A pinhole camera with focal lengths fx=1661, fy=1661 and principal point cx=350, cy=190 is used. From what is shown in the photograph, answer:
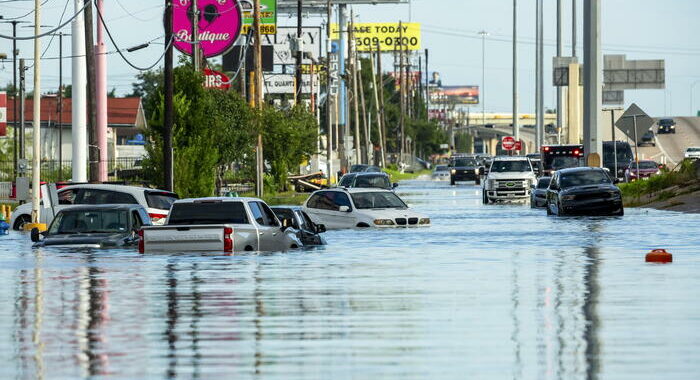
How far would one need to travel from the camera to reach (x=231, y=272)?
26438mm

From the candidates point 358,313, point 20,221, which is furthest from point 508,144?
point 358,313

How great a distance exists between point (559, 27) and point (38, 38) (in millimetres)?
57121

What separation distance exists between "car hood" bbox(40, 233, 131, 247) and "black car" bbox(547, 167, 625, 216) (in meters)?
21.5

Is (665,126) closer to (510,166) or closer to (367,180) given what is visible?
(510,166)

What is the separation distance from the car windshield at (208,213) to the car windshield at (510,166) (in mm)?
40571

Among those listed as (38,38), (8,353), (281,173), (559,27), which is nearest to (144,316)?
(8,353)

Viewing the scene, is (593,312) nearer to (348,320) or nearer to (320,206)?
(348,320)

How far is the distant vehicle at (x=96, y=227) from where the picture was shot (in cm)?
3188

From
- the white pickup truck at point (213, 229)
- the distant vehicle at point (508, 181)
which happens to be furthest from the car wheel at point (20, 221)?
the distant vehicle at point (508, 181)

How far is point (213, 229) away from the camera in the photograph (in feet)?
97.3

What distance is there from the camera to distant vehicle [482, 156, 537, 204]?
224ft

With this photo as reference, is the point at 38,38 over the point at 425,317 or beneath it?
over

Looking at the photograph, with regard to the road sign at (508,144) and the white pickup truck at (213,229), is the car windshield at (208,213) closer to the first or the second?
the white pickup truck at (213,229)

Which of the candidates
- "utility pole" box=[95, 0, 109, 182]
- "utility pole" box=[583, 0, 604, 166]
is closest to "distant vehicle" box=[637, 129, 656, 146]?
"utility pole" box=[583, 0, 604, 166]
